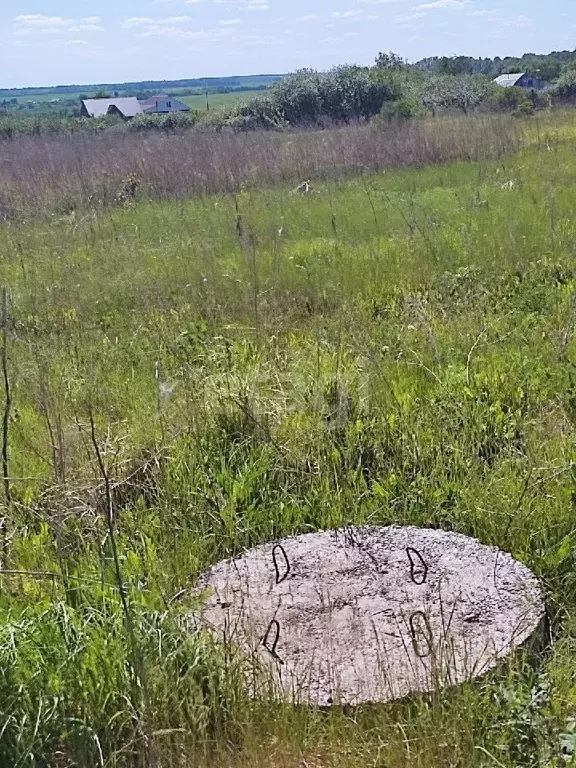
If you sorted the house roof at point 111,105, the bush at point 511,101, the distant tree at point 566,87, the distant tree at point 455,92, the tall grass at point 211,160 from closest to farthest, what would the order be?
the tall grass at point 211,160 → the bush at point 511,101 → the distant tree at point 455,92 → the distant tree at point 566,87 → the house roof at point 111,105

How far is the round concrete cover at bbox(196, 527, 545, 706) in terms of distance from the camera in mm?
2467

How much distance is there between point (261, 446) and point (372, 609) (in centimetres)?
146

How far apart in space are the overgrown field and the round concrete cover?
0.31ft

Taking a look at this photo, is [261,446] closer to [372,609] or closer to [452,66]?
[372,609]

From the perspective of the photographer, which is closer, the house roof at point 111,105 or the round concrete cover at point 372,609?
the round concrete cover at point 372,609

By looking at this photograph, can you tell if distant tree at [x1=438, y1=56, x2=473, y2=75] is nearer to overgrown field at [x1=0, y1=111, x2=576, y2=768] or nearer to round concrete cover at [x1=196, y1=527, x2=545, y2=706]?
overgrown field at [x1=0, y1=111, x2=576, y2=768]

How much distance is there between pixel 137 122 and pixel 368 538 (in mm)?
33707

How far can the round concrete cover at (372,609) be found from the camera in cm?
247

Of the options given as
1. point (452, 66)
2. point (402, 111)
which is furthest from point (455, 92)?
point (452, 66)

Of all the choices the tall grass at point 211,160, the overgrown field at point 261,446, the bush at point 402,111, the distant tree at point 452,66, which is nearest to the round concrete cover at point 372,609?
the overgrown field at point 261,446

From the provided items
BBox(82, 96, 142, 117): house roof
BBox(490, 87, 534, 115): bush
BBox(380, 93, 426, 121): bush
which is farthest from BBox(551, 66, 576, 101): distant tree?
BBox(82, 96, 142, 117): house roof

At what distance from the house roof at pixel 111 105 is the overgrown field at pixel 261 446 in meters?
57.4

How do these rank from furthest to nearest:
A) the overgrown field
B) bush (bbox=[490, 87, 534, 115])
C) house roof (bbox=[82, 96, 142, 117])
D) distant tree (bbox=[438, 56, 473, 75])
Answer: house roof (bbox=[82, 96, 142, 117]) → distant tree (bbox=[438, 56, 473, 75]) → bush (bbox=[490, 87, 534, 115]) → the overgrown field

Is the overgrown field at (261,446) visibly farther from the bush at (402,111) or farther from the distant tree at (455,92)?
the distant tree at (455,92)
